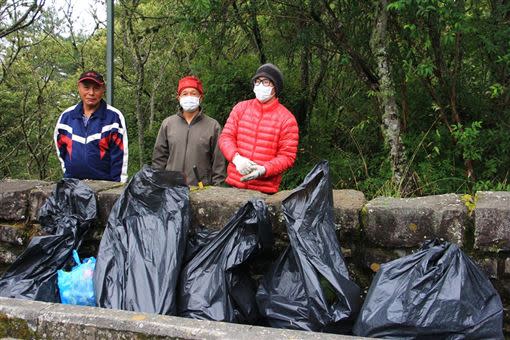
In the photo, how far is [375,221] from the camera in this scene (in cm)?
257

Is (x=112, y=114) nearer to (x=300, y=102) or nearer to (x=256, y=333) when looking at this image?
(x=256, y=333)

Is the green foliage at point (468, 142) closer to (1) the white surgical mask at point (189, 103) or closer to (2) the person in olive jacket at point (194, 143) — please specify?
(2) the person in olive jacket at point (194, 143)

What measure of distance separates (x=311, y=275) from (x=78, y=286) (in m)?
1.29

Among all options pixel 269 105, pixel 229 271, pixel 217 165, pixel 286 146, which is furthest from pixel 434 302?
pixel 217 165

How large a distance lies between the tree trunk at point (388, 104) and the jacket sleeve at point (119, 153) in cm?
265

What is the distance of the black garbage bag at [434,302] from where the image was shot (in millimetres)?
2014

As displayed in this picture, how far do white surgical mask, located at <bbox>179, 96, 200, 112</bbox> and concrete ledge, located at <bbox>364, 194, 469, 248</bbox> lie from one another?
1.67 meters

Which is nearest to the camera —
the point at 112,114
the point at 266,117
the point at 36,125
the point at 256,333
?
the point at 256,333

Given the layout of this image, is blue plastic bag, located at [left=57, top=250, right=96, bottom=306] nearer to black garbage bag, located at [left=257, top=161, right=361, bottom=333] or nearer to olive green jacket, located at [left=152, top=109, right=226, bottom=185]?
black garbage bag, located at [left=257, top=161, right=361, bottom=333]

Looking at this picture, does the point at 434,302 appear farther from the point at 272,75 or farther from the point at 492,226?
the point at 272,75

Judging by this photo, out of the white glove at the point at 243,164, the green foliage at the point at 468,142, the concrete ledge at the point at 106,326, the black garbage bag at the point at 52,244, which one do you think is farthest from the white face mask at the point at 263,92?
the green foliage at the point at 468,142

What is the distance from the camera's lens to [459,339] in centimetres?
201

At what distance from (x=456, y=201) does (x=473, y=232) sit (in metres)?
0.19

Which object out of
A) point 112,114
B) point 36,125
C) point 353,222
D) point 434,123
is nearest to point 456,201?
point 353,222
